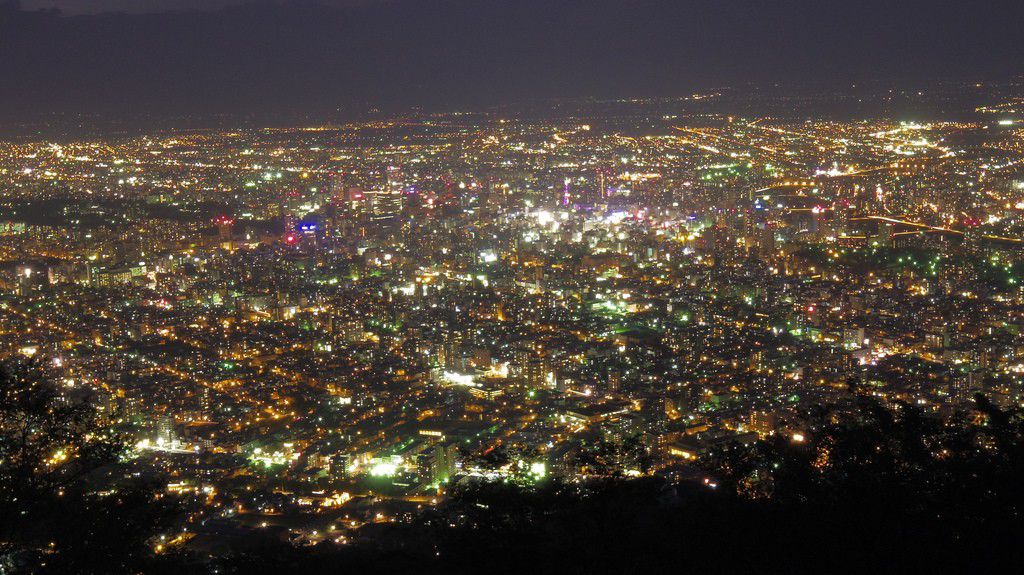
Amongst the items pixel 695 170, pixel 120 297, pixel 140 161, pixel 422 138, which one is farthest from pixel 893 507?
pixel 422 138

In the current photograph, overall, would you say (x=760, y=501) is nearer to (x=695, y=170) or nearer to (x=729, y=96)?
(x=695, y=170)

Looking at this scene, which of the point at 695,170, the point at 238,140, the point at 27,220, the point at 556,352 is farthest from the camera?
the point at 238,140

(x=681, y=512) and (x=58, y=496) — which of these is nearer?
(x=58, y=496)

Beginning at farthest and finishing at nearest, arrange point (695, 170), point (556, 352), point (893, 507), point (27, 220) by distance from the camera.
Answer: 1. point (695, 170)
2. point (27, 220)
3. point (556, 352)
4. point (893, 507)

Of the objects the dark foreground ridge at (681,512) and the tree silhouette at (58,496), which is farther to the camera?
the dark foreground ridge at (681,512)

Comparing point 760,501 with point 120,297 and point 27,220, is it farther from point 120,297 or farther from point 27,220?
point 27,220

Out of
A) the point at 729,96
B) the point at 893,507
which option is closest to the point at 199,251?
the point at 893,507

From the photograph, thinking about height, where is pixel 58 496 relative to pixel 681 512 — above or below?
above

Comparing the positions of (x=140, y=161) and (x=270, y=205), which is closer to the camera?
(x=270, y=205)

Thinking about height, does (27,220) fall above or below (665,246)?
above

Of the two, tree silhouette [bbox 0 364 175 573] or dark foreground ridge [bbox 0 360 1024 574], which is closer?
tree silhouette [bbox 0 364 175 573]
